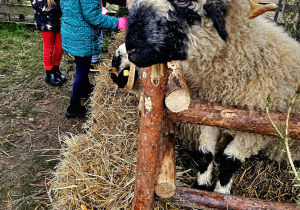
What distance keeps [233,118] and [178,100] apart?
0.46 meters

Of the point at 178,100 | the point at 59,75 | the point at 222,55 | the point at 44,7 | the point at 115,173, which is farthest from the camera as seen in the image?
the point at 59,75

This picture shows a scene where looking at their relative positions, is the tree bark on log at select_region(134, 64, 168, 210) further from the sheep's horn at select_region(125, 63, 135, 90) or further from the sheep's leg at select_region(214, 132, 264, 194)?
the sheep's leg at select_region(214, 132, 264, 194)

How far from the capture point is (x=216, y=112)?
187cm

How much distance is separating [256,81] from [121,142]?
158cm

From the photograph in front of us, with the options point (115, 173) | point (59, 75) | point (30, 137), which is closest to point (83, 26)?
point (30, 137)

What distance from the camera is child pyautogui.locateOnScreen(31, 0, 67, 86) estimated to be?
13.6 feet

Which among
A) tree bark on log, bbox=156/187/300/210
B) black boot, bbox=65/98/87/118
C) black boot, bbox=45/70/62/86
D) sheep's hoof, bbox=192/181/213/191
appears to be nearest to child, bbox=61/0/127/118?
black boot, bbox=65/98/87/118

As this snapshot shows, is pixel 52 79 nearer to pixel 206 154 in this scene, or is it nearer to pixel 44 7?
pixel 44 7

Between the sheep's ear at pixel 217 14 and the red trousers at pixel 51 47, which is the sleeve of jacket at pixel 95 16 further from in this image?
the sheep's ear at pixel 217 14

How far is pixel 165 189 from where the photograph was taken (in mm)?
2023

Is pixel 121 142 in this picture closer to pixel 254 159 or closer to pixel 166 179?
pixel 166 179

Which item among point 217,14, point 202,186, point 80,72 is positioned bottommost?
point 202,186

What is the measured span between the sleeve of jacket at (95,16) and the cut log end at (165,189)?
7.86ft

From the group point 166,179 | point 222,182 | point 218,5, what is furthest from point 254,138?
point 218,5
